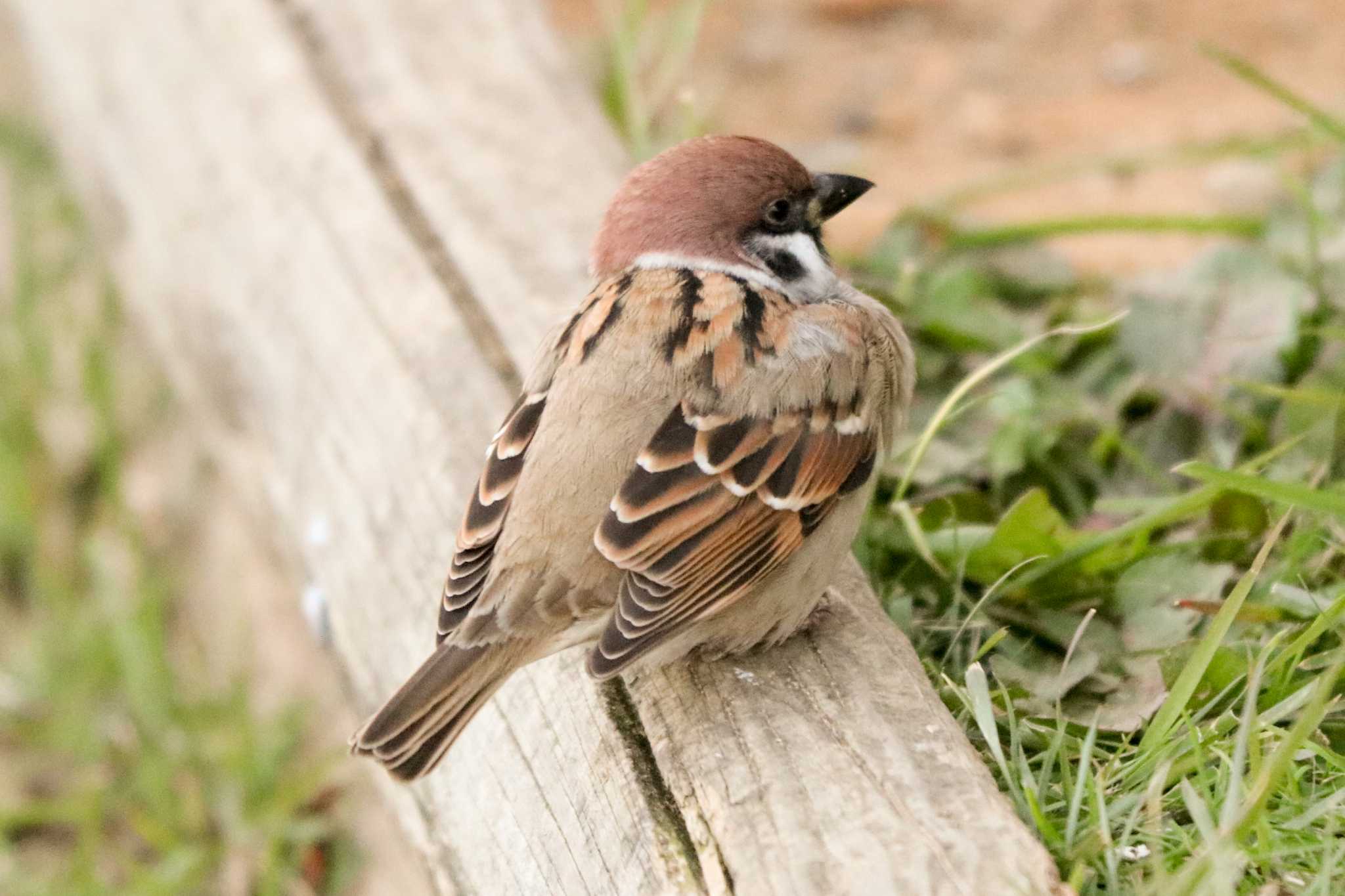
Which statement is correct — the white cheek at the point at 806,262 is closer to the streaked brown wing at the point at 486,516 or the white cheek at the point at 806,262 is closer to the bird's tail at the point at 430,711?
the streaked brown wing at the point at 486,516

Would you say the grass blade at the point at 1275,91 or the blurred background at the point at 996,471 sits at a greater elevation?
the grass blade at the point at 1275,91

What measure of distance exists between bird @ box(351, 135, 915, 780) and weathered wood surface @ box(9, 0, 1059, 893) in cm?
12

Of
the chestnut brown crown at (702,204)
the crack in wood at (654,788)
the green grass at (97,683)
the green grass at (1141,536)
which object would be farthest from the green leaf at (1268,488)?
the green grass at (97,683)

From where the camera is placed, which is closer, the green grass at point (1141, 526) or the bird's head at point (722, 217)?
the green grass at point (1141, 526)

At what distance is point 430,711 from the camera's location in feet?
7.96

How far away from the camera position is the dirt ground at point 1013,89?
16.5 feet

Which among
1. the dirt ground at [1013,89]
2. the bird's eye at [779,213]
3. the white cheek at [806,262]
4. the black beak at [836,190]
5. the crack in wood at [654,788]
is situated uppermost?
the bird's eye at [779,213]

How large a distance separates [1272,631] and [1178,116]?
123 inches

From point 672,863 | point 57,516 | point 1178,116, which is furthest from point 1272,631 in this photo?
point 57,516

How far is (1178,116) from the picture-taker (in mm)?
5410

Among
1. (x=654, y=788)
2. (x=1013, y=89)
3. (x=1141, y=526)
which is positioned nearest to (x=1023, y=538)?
(x=1141, y=526)

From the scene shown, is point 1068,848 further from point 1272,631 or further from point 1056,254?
point 1056,254

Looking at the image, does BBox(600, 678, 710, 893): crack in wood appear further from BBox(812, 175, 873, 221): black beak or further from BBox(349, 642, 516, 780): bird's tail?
BBox(812, 175, 873, 221): black beak

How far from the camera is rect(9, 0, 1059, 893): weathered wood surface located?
2.16 metres
